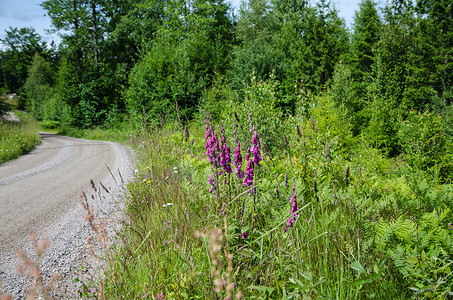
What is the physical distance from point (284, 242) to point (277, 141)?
451cm

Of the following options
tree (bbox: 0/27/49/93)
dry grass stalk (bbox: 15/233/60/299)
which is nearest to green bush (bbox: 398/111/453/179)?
dry grass stalk (bbox: 15/233/60/299)

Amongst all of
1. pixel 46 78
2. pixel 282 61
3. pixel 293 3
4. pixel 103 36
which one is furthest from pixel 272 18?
pixel 46 78

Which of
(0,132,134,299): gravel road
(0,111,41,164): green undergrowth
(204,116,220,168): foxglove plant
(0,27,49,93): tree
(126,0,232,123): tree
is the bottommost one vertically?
(0,132,134,299): gravel road

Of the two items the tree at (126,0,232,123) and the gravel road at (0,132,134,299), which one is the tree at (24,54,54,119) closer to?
the tree at (126,0,232,123)

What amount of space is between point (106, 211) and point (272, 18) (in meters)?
24.8

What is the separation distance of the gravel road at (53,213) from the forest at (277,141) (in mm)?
616

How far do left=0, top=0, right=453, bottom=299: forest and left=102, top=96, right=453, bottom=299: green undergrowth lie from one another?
20 mm

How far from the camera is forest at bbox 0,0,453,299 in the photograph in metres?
1.81

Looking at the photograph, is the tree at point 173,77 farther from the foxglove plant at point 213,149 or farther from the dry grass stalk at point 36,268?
the dry grass stalk at point 36,268

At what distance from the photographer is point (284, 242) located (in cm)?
207

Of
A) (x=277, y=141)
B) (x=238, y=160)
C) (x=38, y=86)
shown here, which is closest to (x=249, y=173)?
(x=238, y=160)

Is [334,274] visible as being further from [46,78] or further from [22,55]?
[22,55]

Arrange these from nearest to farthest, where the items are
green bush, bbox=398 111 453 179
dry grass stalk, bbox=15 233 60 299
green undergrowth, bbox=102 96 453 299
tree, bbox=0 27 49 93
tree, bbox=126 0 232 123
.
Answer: dry grass stalk, bbox=15 233 60 299 → green undergrowth, bbox=102 96 453 299 → green bush, bbox=398 111 453 179 → tree, bbox=126 0 232 123 → tree, bbox=0 27 49 93

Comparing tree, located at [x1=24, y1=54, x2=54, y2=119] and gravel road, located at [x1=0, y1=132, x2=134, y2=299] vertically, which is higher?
tree, located at [x1=24, y1=54, x2=54, y2=119]
